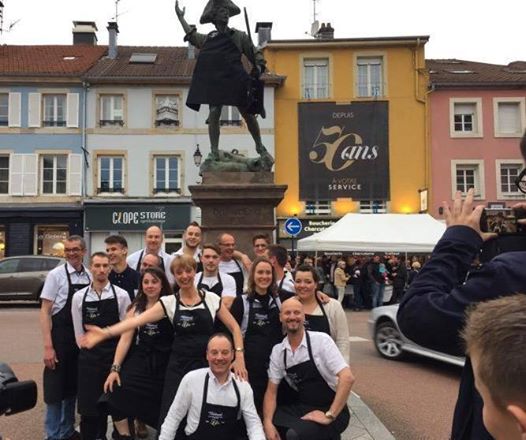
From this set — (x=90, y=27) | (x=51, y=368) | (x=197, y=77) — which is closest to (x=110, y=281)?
(x=51, y=368)

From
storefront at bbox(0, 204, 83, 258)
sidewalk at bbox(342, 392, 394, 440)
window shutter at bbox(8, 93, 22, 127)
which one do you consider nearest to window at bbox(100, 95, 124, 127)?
window shutter at bbox(8, 93, 22, 127)

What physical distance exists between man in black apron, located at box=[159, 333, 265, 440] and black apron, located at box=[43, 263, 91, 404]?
1.42 meters

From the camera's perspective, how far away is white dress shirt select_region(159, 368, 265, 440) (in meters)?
4.02

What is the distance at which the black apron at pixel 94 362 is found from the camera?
475cm

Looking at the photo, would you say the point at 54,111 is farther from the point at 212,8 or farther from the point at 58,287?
the point at 58,287

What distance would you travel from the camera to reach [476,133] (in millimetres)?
30062

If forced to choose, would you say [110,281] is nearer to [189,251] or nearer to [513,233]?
[189,251]

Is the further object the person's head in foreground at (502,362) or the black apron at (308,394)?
the black apron at (308,394)

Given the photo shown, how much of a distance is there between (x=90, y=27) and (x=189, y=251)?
3199 cm

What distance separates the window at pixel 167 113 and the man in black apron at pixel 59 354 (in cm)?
2461

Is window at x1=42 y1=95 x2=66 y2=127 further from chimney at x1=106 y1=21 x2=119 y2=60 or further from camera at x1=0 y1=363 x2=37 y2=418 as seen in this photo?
camera at x1=0 y1=363 x2=37 y2=418

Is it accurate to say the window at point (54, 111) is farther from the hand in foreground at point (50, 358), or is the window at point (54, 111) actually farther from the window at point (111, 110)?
the hand in foreground at point (50, 358)

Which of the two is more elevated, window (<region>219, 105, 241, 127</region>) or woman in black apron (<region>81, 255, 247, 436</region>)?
window (<region>219, 105, 241, 127</region>)

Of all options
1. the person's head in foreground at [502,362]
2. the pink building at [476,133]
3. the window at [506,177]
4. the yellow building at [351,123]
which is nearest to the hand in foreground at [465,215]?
the person's head in foreground at [502,362]
